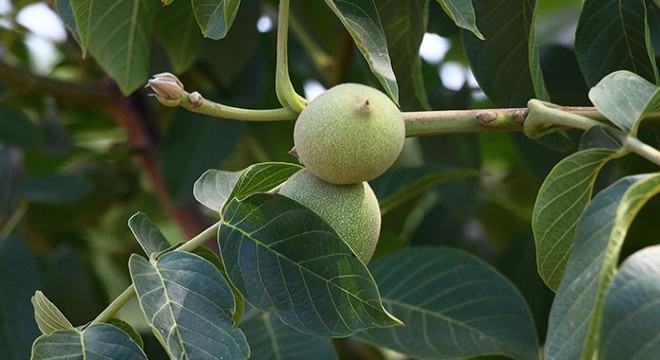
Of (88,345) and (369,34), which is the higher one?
(369,34)

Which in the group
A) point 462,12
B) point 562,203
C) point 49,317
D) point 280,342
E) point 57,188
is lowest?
point 57,188

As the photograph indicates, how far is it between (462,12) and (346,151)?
0.15 meters

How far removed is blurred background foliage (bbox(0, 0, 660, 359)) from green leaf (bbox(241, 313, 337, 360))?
27 centimetres

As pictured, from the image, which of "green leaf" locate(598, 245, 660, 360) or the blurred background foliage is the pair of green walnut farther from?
the blurred background foliage

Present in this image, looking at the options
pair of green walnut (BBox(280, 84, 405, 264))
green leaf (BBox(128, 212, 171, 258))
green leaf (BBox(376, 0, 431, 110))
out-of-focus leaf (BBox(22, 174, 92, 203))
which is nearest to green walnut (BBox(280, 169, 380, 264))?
pair of green walnut (BBox(280, 84, 405, 264))

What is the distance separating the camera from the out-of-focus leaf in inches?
62.6

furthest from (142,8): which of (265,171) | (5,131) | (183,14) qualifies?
(5,131)

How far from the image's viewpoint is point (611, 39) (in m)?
0.97

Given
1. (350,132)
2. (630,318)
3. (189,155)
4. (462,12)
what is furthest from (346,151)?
(189,155)

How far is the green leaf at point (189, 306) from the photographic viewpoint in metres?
0.73

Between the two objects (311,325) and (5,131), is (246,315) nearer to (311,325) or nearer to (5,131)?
(311,325)

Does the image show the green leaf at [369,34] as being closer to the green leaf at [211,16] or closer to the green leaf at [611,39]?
the green leaf at [211,16]

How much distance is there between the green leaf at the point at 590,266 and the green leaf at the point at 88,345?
322mm

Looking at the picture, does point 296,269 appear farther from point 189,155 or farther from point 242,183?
point 189,155
